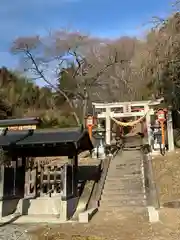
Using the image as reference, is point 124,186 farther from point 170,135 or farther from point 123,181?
point 170,135

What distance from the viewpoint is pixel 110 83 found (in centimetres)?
3591

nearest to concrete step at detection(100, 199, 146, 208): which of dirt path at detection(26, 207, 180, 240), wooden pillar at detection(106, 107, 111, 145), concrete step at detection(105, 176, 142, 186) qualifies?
dirt path at detection(26, 207, 180, 240)

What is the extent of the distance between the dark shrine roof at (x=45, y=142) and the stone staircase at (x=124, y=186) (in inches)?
77.0

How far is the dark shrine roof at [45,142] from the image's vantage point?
1102 centimetres

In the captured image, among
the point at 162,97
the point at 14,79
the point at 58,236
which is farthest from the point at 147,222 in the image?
the point at 14,79

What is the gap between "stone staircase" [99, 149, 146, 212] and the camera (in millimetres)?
11674

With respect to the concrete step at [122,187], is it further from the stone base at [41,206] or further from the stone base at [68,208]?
the stone base at [41,206]

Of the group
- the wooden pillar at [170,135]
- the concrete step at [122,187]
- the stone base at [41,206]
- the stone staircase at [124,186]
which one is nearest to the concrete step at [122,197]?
the stone staircase at [124,186]

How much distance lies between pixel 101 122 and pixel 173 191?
1277 cm

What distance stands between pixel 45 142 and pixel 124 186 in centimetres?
401

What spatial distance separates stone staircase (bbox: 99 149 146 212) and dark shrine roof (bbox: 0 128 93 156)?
196 cm

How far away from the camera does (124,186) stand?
1316 centimetres

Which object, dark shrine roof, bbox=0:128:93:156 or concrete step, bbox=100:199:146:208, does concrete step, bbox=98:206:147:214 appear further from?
dark shrine roof, bbox=0:128:93:156

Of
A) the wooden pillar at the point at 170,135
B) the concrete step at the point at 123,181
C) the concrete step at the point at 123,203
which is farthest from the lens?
the wooden pillar at the point at 170,135
